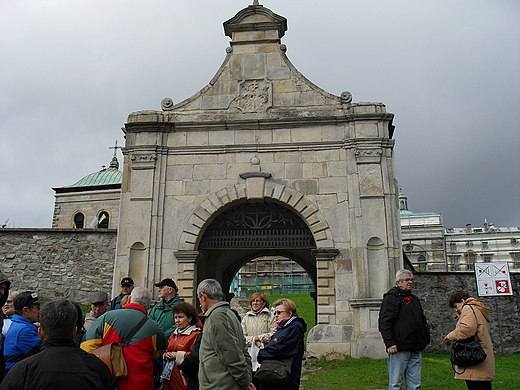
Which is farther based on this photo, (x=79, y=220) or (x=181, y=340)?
(x=79, y=220)

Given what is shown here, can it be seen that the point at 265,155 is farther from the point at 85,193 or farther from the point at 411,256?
the point at 411,256

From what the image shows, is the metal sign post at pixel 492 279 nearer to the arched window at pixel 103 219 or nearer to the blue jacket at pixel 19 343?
the blue jacket at pixel 19 343

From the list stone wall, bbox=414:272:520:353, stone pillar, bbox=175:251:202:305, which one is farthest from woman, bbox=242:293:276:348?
stone wall, bbox=414:272:520:353

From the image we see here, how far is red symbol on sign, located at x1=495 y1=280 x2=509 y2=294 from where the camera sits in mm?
12102

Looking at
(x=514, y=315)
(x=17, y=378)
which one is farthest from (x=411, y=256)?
(x=17, y=378)

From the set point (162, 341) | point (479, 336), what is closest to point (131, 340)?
point (162, 341)

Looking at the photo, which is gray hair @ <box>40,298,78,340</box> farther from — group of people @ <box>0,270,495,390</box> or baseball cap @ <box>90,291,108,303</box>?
baseball cap @ <box>90,291,108,303</box>

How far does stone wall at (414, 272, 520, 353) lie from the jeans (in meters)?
9.22

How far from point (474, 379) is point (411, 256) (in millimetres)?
53500

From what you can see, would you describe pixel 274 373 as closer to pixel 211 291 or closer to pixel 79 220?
pixel 211 291

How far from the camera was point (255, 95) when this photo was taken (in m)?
12.3

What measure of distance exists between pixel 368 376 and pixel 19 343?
5.99 metres

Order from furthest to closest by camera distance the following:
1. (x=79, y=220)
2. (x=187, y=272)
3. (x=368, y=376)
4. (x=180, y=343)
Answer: (x=79, y=220)
(x=187, y=272)
(x=368, y=376)
(x=180, y=343)

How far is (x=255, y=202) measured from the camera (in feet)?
38.9
